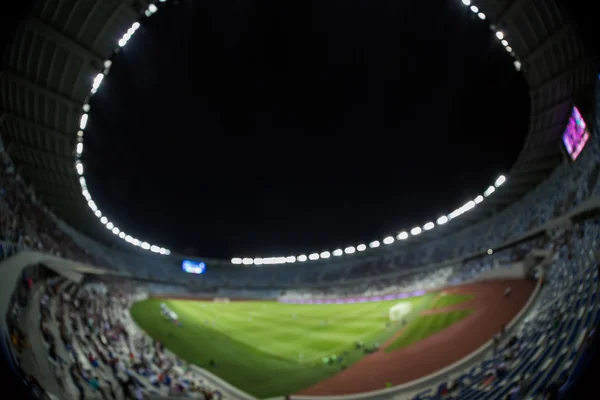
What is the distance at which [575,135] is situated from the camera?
1023 cm

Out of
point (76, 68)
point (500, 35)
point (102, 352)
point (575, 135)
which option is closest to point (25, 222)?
point (102, 352)

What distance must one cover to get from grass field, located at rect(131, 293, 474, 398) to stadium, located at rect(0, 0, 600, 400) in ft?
0.10

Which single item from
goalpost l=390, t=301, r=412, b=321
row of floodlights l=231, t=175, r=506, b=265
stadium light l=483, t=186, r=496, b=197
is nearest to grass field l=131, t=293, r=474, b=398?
goalpost l=390, t=301, r=412, b=321

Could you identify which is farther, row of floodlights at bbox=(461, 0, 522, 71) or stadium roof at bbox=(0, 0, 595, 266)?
row of floodlights at bbox=(461, 0, 522, 71)

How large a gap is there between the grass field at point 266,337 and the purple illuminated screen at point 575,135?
774 centimetres

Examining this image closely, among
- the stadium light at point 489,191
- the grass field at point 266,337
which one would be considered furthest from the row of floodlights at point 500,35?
the stadium light at point 489,191

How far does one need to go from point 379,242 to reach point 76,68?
81.3 feet

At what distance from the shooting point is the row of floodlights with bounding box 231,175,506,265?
66.6 ft

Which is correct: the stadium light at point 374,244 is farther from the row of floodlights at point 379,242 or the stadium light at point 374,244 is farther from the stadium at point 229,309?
the stadium at point 229,309

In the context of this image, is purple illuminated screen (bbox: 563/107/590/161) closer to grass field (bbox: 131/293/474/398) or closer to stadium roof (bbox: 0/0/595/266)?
stadium roof (bbox: 0/0/595/266)

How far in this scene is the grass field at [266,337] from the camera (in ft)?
12.8

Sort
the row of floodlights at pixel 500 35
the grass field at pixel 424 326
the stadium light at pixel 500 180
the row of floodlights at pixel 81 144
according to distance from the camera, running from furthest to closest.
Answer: the stadium light at pixel 500 180 < the row of floodlights at pixel 81 144 < the row of floodlights at pixel 500 35 < the grass field at pixel 424 326

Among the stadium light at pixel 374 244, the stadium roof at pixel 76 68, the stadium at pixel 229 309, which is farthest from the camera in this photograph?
the stadium light at pixel 374 244

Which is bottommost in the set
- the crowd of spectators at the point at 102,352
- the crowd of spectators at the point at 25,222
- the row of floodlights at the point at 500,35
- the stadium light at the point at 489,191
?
the crowd of spectators at the point at 102,352
